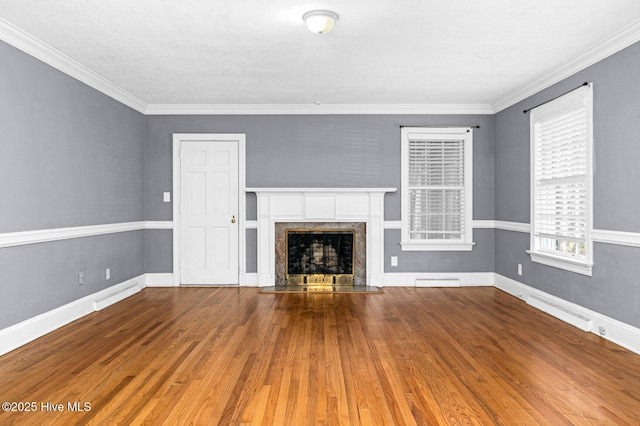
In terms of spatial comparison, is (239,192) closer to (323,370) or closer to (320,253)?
(320,253)

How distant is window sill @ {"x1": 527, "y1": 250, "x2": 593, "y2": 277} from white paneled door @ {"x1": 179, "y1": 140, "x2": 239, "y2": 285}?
3995 mm

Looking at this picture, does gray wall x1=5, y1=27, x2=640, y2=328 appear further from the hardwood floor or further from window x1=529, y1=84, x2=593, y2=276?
the hardwood floor

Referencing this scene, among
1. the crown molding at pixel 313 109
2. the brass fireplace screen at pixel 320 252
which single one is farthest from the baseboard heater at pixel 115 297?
the crown molding at pixel 313 109

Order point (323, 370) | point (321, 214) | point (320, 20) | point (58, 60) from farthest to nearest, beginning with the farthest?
point (321, 214) < point (58, 60) < point (320, 20) < point (323, 370)

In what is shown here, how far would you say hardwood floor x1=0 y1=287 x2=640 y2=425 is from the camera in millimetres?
2146

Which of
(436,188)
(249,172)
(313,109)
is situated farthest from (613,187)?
(249,172)

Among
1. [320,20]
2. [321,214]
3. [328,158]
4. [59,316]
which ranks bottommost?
[59,316]

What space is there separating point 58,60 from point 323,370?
3791 millimetres

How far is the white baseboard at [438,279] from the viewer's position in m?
5.54

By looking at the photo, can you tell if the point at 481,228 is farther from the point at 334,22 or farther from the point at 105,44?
the point at 105,44

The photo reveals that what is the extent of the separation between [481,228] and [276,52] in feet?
12.8

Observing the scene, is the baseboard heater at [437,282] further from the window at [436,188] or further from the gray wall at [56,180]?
the gray wall at [56,180]

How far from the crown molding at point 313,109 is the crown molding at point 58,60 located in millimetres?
620

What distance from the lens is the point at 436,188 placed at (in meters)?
5.57
